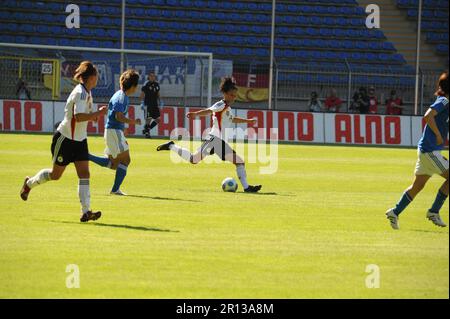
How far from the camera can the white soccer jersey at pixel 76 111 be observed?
1331cm

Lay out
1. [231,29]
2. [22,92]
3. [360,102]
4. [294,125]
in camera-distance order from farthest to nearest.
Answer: [231,29], [360,102], [294,125], [22,92]

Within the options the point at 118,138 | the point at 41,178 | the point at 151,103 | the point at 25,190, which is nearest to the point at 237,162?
the point at 118,138

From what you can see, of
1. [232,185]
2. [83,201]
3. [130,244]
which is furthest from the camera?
[232,185]

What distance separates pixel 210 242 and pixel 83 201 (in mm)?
2257

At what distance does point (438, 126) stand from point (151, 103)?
2155 cm

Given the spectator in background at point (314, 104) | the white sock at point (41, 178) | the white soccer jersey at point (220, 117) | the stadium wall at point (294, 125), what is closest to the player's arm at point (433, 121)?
the white sock at point (41, 178)

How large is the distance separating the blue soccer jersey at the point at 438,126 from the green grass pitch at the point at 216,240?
3.82 ft

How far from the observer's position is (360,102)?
38.3 metres

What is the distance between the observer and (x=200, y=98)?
3791 centimetres

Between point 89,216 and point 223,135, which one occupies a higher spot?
point 223,135

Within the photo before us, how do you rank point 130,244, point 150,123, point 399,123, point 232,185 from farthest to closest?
point 399,123 < point 150,123 < point 232,185 < point 130,244

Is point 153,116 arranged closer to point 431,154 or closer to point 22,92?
point 22,92
